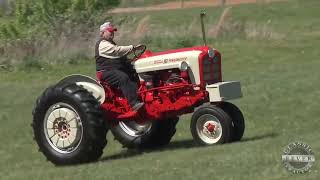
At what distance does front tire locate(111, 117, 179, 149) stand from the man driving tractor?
908 mm

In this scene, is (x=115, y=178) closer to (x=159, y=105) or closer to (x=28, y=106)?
(x=159, y=105)

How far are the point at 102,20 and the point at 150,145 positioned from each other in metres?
18.4

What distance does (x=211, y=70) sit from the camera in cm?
1276

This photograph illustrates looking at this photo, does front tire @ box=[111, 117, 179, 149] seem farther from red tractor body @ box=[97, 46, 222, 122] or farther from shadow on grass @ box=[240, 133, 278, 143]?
shadow on grass @ box=[240, 133, 278, 143]

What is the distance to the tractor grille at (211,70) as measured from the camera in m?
12.6

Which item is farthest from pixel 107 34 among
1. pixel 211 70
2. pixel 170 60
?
pixel 211 70

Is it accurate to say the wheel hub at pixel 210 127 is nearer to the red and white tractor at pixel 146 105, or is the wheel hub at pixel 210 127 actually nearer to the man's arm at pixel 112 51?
the red and white tractor at pixel 146 105

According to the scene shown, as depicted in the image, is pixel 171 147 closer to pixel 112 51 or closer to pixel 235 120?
pixel 235 120

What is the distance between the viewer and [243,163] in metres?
9.98

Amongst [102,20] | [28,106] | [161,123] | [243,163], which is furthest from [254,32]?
[243,163]

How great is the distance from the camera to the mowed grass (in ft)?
33.3

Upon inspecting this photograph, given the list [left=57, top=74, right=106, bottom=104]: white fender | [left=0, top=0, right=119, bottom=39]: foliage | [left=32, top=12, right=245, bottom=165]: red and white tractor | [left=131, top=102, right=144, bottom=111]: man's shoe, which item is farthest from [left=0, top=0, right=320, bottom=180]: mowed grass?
[left=0, top=0, right=119, bottom=39]: foliage

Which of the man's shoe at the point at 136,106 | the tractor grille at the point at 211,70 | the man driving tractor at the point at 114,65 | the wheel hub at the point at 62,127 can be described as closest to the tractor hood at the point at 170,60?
the tractor grille at the point at 211,70

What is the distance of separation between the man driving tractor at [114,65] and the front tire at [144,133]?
0.91 m
